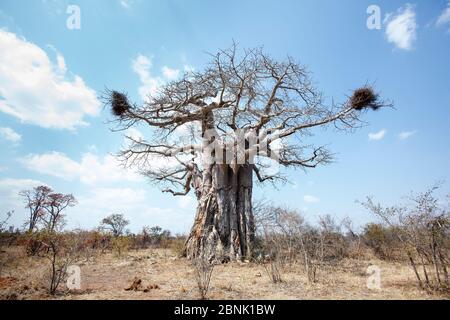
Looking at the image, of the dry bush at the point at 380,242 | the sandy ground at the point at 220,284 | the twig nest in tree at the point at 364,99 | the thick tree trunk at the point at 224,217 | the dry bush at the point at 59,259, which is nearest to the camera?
the sandy ground at the point at 220,284

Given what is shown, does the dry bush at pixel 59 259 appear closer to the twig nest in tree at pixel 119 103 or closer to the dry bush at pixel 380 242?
the twig nest in tree at pixel 119 103

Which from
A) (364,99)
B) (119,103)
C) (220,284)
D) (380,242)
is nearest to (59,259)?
(220,284)

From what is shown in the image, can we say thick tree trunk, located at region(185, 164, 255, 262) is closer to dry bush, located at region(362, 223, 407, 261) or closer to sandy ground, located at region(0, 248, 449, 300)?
sandy ground, located at region(0, 248, 449, 300)

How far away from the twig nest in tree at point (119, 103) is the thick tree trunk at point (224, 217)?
10.4ft

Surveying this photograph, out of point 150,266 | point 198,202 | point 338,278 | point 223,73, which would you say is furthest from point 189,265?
point 223,73

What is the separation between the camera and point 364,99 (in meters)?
6.91

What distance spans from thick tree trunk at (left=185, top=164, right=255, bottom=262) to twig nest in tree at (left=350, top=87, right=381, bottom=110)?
3770mm

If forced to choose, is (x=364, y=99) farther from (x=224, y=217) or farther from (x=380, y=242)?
(x=380, y=242)

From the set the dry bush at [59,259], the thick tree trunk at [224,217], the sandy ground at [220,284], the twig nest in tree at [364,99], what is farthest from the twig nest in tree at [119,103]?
the twig nest in tree at [364,99]

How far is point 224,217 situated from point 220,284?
138 inches

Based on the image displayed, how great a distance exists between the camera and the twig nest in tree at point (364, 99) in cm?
686
